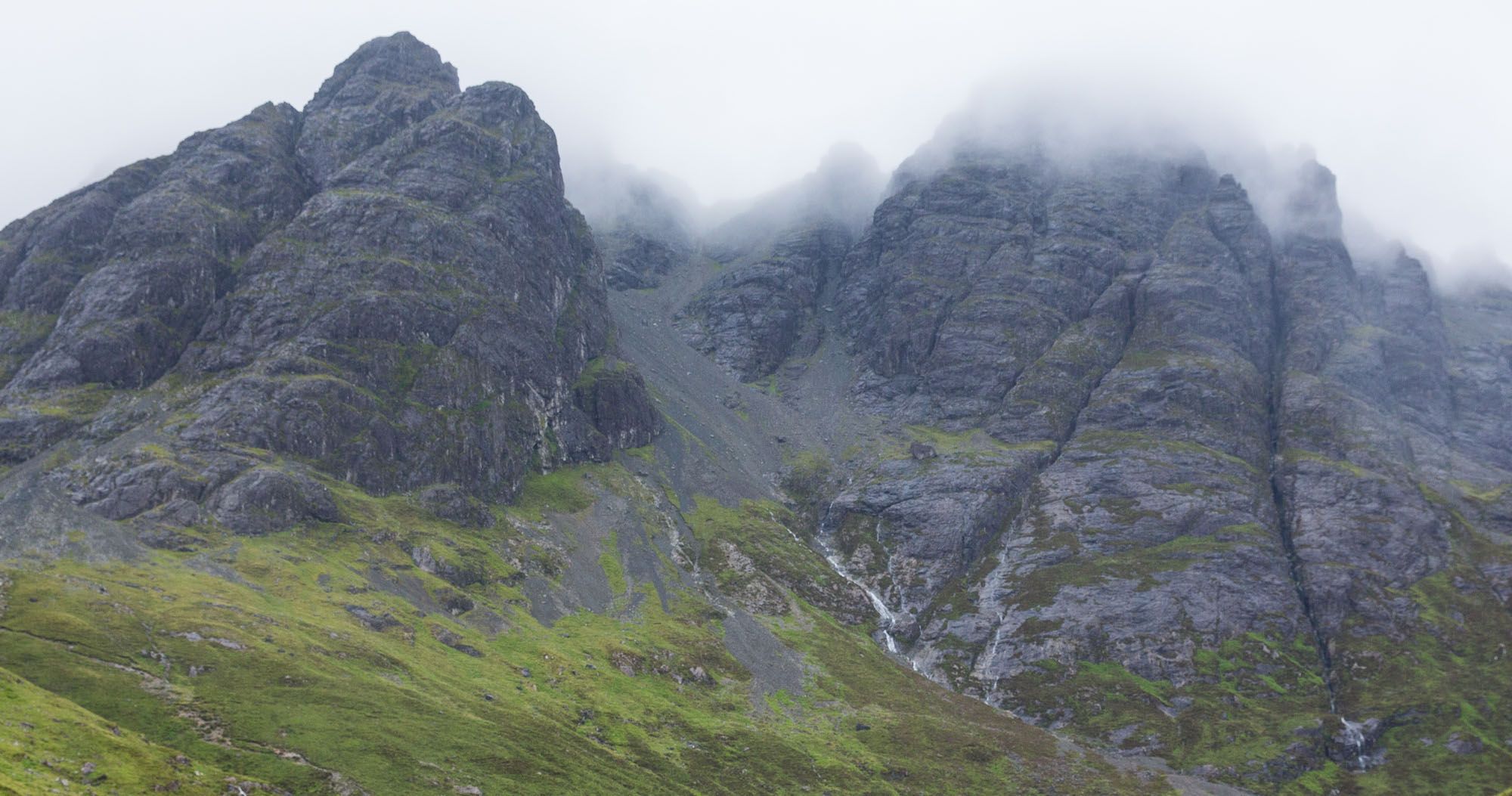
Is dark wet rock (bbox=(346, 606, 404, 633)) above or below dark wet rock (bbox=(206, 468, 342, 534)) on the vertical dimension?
below

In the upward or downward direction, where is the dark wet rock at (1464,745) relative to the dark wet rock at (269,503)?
downward

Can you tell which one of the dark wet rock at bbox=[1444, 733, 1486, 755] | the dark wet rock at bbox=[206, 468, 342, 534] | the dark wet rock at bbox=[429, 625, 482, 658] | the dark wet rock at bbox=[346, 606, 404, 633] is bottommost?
the dark wet rock at bbox=[429, 625, 482, 658]

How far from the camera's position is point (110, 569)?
137m

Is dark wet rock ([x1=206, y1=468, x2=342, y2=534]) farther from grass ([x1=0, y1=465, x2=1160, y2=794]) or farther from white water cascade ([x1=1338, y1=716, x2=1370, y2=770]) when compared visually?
white water cascade ([x1=1338, y1=716, x2=1370, y2=770])

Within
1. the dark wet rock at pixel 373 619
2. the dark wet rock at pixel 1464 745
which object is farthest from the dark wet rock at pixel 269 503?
the dark wet rock at pixel 1464 745

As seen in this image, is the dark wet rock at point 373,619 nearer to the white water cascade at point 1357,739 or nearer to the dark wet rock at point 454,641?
the dark wet rock at point 454,641

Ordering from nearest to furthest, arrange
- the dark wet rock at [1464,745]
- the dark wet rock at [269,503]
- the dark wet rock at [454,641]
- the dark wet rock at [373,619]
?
the dark wet rock at [373,619], the dark wet rock at [454,641], the dark wet rock at [269,503], the dark wet rock at [1464,745]

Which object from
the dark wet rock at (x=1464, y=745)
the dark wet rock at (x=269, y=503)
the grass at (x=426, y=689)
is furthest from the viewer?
the dark wet rock at (x=1464, y=745)

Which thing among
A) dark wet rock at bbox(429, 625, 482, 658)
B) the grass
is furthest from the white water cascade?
dark wet rock at bbox(429, 625, 482, 658)

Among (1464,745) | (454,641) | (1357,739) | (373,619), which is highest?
(1464,745)

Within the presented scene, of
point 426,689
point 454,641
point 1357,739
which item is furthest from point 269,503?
point 1357,739

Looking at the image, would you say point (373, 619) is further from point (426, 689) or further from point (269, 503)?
point (269, 503)

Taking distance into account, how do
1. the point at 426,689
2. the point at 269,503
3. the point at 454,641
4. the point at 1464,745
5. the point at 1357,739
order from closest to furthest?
1. the point at 426,689
2. the point at 454,641
3. the point at 269,503
4. the point at 1464,745
5. the point at 1357,739

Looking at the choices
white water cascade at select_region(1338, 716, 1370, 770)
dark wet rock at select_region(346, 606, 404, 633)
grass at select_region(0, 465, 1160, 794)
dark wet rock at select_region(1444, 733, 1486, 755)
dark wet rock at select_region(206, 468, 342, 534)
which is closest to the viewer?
grass at select_region(0, 465, 1160, 794)
